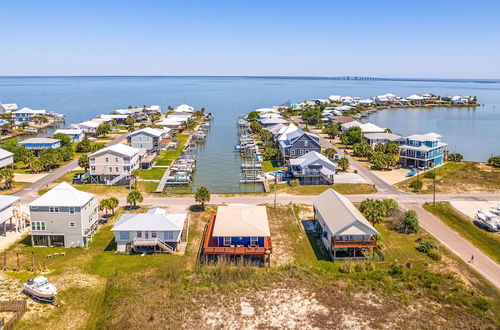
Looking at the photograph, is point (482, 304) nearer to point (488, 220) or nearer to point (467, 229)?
point (467, 229)

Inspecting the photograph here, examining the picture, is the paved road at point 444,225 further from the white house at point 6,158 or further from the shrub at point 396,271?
the white house at point 6,158

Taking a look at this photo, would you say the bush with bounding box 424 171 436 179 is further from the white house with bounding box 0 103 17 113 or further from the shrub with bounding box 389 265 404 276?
the white house with bounding box 0 103 17 113

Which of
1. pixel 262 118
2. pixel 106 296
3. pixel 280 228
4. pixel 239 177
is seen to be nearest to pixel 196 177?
pixel 239 177

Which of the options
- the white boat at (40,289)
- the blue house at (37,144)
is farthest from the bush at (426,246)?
the blue house at (37,144)

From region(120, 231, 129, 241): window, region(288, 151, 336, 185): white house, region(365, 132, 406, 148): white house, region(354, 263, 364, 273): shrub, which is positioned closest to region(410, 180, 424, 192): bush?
region(288, 151, 336, 185): white house

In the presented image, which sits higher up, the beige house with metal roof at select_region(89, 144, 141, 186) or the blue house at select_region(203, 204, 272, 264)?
the beige house with metal roof at select_region(89, 144, 141, 186)

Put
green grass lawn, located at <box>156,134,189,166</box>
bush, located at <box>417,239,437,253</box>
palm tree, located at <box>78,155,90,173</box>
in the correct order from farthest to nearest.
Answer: green grass lawn, located at <box>156,134,189,166</box>, palm tree, located at <box>78,155,90,173</box>, bush, located at <box>417,239,437,253</box>

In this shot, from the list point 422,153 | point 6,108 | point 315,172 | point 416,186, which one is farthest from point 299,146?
point 6,108
